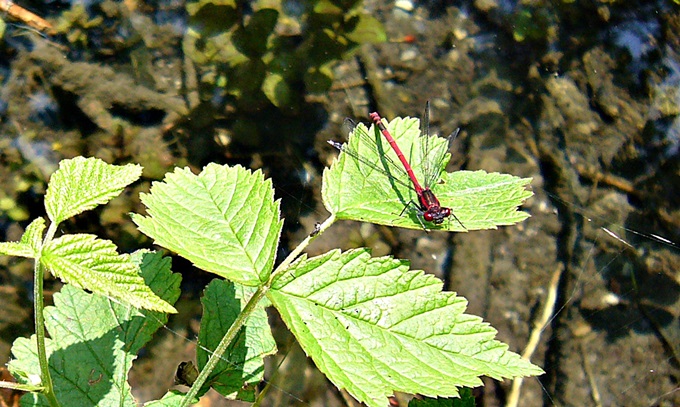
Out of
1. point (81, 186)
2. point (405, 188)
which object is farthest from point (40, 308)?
point (405, 188)

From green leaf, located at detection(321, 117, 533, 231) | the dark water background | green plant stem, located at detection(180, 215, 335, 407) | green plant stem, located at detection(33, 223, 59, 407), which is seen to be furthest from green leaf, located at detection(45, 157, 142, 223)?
the dark water background

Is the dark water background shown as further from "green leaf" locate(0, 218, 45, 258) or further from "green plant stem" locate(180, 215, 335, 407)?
"green leaf" locate(0, 218, 45, 258)

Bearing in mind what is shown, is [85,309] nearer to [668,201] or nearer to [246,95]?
[246,95]

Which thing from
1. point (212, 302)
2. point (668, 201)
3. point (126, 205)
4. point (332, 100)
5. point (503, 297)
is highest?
point (212, 302)

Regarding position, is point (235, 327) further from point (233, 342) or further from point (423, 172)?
point (423, 172)

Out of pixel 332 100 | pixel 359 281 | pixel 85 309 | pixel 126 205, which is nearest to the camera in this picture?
pixel 359 281

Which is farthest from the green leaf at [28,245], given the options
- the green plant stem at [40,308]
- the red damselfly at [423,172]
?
the red damselfly at [423,172]

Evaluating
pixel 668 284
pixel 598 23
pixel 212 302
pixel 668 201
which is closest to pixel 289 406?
pixel 212 302

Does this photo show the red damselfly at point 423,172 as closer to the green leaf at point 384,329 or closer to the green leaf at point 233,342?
the green leaf at point 384,329
